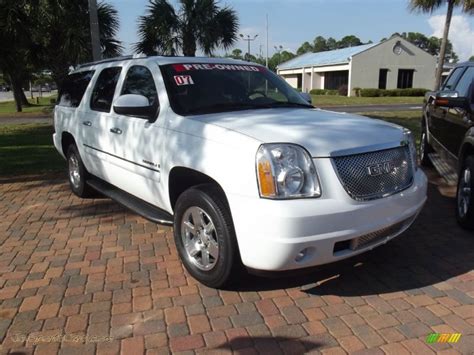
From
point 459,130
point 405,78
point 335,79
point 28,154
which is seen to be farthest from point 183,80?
point 335,79

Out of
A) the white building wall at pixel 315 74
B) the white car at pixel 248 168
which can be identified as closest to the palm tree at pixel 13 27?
the white car at pixel 248 168

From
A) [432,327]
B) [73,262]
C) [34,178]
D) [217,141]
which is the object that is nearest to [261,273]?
[217,141]

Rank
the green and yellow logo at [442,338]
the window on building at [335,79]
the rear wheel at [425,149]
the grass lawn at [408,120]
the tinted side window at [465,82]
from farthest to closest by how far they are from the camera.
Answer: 1. the window on building at [335,79]
2. the grass lawn at [408,120]
3. the rear wheel at [425,149]
4. the tinted side window at [465,82]
5. the green and yellow logo at [442,338]

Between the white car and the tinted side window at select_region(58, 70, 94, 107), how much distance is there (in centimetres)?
98

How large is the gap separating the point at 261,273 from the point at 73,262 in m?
2.03

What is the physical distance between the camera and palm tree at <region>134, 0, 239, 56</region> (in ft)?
58.7

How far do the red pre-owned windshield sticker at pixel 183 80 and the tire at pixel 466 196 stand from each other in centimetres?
294

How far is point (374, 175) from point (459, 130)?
262cm

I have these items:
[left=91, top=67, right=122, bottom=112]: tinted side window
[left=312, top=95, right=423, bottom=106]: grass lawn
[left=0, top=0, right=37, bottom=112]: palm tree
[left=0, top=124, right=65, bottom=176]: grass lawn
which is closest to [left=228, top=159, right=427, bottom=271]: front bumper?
[left=91, top=67, right=122, bottom=112]: tinted side window

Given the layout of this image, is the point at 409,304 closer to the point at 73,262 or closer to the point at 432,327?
the point at 432,327

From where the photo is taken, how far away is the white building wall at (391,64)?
44.7m

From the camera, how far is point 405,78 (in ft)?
156

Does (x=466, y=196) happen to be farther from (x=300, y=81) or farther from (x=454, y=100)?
(x=300, y=81)

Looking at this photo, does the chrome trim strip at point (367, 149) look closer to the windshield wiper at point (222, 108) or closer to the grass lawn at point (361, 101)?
the windshield wiper at point (222, 108)
